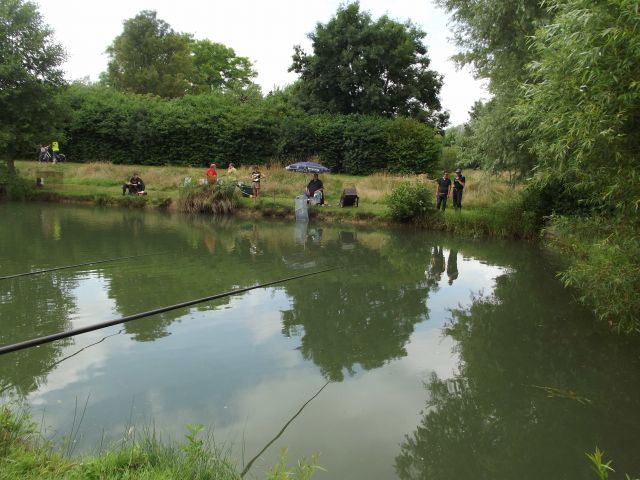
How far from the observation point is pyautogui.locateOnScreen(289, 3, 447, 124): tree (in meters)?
31.0

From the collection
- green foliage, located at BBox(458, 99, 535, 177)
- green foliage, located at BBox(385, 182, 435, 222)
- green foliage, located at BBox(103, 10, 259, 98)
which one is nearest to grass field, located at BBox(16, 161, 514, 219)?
green foliage, located at BBox(385, 182, 435, 222)

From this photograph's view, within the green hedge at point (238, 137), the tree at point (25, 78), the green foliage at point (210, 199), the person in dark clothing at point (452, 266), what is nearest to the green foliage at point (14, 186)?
the tree at point (25, 78)

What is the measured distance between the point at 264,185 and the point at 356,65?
1295 centimetres

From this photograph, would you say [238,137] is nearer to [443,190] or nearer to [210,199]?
[210,199]

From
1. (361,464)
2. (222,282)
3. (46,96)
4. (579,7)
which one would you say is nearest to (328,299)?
(222,282)

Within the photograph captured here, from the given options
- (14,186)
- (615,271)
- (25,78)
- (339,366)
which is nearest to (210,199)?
(14,186)

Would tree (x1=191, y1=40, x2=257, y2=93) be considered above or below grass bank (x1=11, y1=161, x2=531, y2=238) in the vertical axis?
above

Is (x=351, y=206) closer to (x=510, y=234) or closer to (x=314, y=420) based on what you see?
(x=510, y=234)

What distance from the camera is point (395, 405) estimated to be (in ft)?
15.1

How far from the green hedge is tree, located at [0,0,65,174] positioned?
17.4 ft

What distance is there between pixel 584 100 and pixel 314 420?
3604mm

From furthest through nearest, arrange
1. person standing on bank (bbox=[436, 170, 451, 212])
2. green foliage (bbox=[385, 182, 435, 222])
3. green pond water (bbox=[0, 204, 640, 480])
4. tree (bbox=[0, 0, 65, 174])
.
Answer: tree (bbox=[0, 0, 65, 174]) < person standing on bank (bbox=[436, 170, 451, 212]) < green foliage (bbox=[385, 182, 435, 222]) < green pond water (bbox=[0, 204, 640, 480])

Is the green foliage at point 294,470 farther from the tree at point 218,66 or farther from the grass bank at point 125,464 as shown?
the tree at point 218,66

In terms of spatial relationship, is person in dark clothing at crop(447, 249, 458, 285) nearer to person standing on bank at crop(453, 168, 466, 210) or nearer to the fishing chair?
person standing on bank at crop(453, 168, 466, 210)
